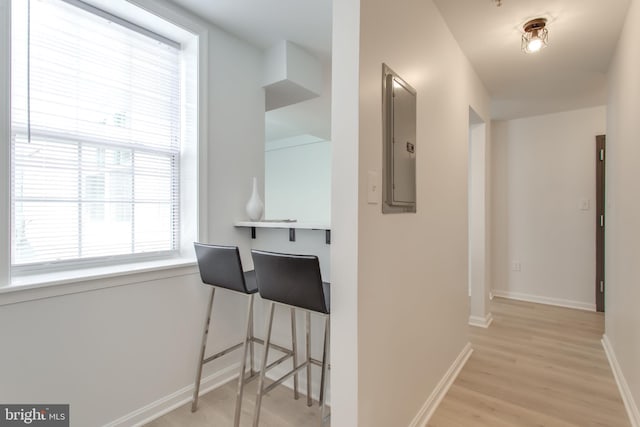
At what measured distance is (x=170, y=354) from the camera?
192 centimetres

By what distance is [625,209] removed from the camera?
2.05 m

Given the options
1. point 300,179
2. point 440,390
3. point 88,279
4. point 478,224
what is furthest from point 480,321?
point 300,179

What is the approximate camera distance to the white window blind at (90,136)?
1503 mm

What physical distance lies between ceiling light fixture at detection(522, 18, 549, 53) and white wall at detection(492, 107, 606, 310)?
2.19 m

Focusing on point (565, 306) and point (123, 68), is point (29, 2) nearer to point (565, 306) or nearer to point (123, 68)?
point (123, 68)

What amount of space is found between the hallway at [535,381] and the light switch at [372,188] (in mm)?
1387

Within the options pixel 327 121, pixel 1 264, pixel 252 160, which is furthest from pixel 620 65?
pixel 1 264

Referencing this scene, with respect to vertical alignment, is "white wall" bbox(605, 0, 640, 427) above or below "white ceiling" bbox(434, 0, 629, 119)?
below

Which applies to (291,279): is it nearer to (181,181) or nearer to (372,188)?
(372,188)

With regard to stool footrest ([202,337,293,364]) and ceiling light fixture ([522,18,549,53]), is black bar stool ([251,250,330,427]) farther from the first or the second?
ceiling light fixture ([522,18,549,53])

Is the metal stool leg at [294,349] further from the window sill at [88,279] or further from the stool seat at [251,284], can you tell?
the window sill at [88,279]

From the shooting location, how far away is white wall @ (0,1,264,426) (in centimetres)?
144

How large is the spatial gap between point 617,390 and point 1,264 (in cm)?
356

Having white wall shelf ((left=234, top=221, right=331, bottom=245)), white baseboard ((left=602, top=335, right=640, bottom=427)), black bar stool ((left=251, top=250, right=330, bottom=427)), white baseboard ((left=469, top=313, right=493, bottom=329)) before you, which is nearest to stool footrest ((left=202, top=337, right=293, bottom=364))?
black bar stool ((left=251, top=250, right=330, bottom=427))
